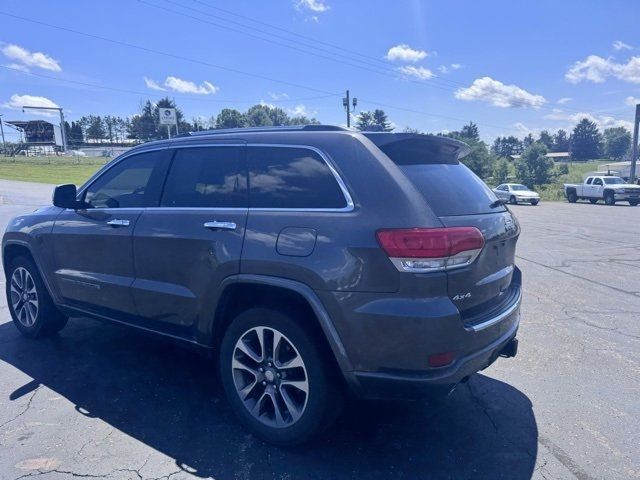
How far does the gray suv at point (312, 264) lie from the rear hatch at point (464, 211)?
13mm

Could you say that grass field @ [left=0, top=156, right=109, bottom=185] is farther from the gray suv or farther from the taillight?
the taillight

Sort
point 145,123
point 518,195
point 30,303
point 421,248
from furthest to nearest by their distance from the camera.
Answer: point 145,123
point 518,195
point 30,303
point 421,248

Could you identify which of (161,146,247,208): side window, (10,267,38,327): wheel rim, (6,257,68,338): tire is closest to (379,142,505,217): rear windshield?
(161,146,247,208): side window

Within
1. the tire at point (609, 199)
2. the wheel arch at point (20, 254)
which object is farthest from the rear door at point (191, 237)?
the tire at point (609, 199)

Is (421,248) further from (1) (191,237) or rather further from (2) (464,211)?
(1) (191,237)

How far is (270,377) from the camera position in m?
2.98

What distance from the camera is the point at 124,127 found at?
11506 centimetres

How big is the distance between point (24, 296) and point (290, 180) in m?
3.54

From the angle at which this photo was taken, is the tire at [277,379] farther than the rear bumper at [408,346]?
Yes

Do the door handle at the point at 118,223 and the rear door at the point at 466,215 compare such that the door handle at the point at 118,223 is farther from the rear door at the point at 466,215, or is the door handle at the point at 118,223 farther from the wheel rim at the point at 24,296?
the rear door at the point at 466,215

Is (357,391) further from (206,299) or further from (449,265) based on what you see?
(206,299)

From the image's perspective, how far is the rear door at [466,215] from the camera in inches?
103

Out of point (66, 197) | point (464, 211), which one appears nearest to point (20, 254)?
point (66, 197)

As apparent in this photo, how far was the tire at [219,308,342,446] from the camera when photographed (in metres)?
2.76
